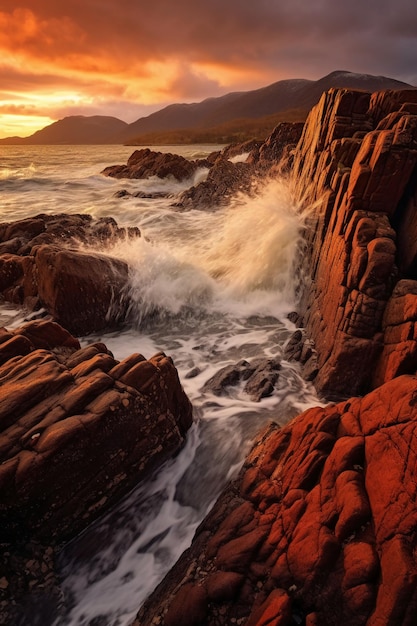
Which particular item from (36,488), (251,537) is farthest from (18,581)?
(251,537)

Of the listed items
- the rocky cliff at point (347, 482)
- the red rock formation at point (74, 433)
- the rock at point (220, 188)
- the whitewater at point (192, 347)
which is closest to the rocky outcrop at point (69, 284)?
the whitewater at point (192, 347)

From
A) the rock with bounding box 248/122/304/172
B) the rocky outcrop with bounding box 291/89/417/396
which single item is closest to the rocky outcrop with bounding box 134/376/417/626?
the rocky outcrop with bounding box 291/89/417/396

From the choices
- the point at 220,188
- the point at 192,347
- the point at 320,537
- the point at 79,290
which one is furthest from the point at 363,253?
the point at 220,188

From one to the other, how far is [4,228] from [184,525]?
14.5 meters

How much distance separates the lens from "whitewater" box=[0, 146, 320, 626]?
196 inches

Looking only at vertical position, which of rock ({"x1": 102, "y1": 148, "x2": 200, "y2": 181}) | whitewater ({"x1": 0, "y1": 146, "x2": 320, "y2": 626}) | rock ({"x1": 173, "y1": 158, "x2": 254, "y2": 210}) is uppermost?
rock ({"x1": 102, "y1": 148, "x2": 200, "y2": 181})

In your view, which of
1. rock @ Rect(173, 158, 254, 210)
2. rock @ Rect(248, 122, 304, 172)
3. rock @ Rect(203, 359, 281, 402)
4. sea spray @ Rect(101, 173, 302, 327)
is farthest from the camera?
rock @ Rect(248, 122, 304, 172)

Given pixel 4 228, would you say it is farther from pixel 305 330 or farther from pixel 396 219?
pixel 396 219

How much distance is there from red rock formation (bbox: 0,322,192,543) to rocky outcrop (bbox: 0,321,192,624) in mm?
14

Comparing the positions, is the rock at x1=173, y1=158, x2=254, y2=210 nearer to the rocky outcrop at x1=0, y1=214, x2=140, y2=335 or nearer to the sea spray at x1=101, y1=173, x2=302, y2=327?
the sea spray at x1=101, y1=173, x2=302, y2=327

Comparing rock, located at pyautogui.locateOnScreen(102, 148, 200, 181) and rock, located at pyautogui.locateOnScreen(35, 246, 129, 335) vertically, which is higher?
rock, located at pyautogui.locateOnScreen(102, 148, 200, 181)

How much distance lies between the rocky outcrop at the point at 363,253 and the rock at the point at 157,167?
91.4 ft

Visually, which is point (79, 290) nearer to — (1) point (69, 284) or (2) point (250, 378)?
(1) point (69, 284)

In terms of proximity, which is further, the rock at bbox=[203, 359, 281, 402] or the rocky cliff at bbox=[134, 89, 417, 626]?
the rock at bbox=[203, 359, 281, 402]
